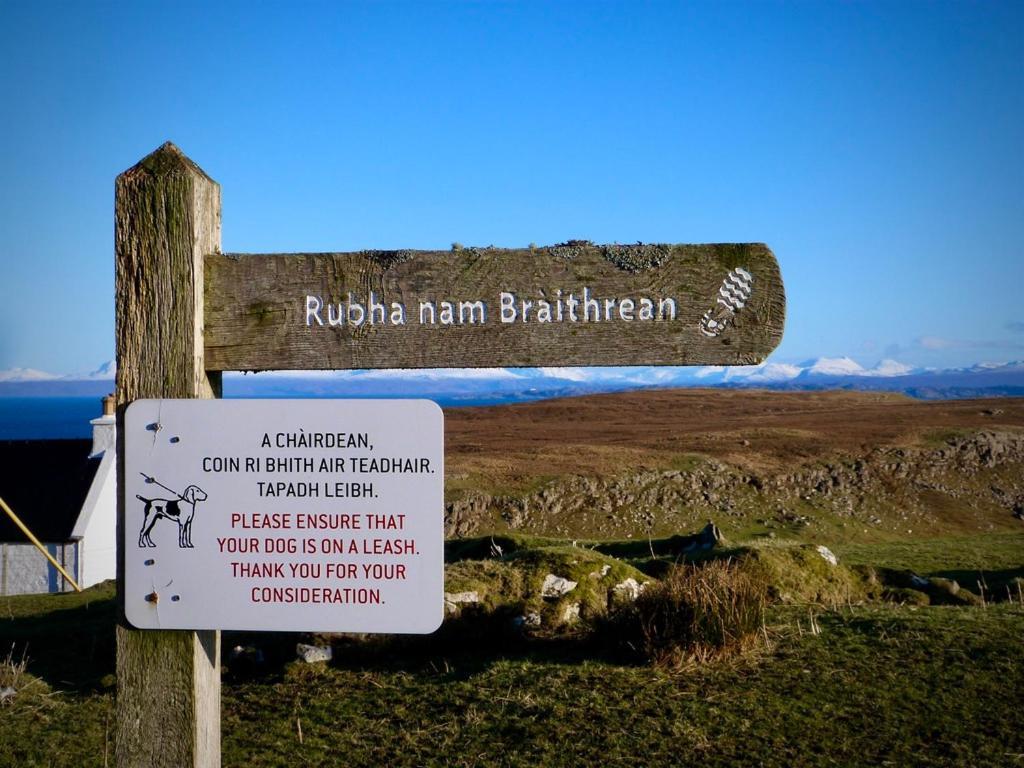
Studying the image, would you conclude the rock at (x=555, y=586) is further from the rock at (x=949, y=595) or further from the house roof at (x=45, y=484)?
the house roof at (x=45, y=484)

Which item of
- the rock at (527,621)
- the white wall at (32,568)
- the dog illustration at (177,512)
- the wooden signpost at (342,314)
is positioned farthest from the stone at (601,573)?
the white wall at (32,568)

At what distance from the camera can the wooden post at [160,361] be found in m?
3.54

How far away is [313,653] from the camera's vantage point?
822cm

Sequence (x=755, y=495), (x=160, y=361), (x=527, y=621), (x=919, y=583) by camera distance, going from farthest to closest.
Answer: (x=755, y=495), (x=919, y=583), (x=527, y=621), (x=160, y=361)

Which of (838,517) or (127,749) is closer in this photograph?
(127,749)

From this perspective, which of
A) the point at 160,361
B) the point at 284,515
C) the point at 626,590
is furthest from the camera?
the point at 626,590

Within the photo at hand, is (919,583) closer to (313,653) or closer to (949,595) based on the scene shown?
(949,595)

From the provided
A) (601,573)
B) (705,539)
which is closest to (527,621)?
(601,573)

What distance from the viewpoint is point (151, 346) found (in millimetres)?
3572

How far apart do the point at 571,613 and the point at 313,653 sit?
2.59 metres

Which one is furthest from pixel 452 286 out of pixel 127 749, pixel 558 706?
pixel 558 706

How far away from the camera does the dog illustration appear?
352 centimetres

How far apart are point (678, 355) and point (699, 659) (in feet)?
14.5

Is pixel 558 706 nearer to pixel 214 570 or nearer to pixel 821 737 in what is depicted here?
pixel 821 737
